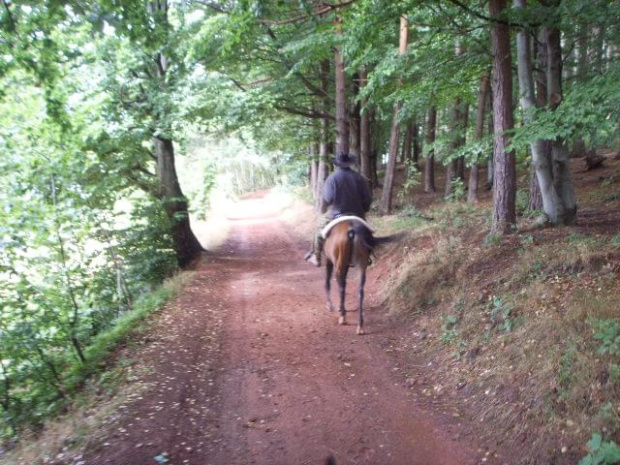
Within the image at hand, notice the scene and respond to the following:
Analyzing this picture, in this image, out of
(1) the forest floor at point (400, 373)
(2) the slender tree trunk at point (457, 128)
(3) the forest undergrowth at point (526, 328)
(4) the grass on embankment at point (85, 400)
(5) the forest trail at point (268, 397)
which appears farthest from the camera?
(2) the slender tree trunk at point (457, 128)

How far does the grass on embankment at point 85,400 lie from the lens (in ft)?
15.7

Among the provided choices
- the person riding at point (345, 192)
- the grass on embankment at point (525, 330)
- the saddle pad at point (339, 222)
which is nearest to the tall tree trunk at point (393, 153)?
the person riding at point (345, 192)

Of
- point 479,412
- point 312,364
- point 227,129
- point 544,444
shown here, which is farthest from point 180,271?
point 544,444

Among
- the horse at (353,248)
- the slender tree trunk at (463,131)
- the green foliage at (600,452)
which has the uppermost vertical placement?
the slender tree trunk at (463,131)

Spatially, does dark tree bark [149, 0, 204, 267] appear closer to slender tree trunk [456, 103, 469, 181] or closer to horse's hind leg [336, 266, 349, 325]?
horse's hind leg [336, 266, 349, 325]

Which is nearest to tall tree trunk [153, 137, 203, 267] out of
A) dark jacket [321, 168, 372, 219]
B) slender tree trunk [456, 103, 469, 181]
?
dark jacket [321, 168, 372, 219]

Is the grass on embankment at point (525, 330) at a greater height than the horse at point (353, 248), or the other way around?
the horse at point (353, 248)

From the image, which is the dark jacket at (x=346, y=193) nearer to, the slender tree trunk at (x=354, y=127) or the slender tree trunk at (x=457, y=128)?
the slender tree trunk at (x=457, y=128)

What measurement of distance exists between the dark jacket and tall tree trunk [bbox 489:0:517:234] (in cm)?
264

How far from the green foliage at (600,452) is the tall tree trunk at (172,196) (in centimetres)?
1187

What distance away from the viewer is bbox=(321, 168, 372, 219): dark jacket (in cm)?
797

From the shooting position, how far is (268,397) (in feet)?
18.4

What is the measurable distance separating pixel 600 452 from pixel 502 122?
6.14 metres

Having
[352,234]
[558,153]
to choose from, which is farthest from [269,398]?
[558,153]
